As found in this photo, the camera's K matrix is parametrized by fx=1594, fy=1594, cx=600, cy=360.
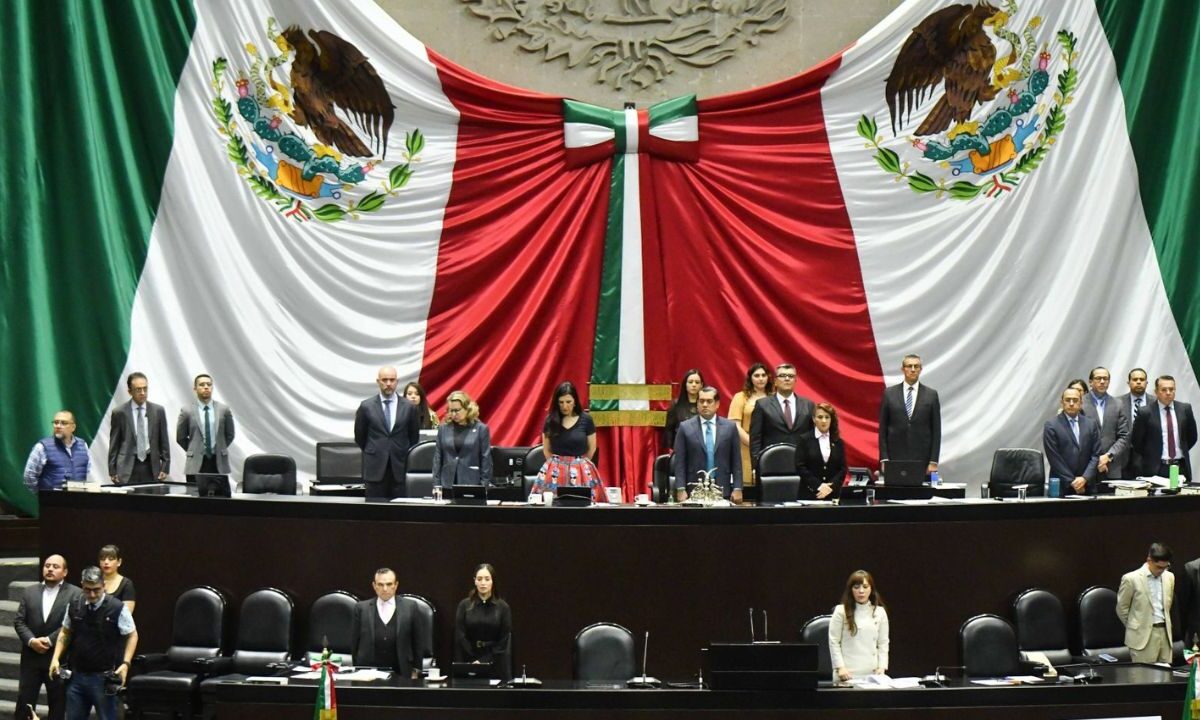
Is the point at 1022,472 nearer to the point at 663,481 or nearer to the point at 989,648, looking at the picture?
the point at 989,648

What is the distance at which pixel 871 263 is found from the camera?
14.2 m

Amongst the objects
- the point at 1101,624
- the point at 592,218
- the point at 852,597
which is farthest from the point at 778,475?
the point at 592,218

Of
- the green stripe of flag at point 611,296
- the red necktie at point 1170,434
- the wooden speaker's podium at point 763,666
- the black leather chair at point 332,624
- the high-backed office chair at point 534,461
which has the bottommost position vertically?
the wooden speaker's podium at point 763,666

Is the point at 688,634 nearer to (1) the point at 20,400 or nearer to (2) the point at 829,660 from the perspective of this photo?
(2) the point at 829,660

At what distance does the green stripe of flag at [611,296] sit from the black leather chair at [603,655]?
4.34m

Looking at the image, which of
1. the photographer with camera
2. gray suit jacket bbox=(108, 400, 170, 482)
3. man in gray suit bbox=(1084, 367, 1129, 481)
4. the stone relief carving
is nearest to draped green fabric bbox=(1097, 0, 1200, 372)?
man in gray suit bbox=(1084, 367, 1129, 481)

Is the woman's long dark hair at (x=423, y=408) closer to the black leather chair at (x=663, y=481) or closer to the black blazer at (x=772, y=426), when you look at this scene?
the black leather chair at (x=663, y=481)

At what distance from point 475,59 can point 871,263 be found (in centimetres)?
406

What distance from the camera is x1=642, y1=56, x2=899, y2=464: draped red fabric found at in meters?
14.1

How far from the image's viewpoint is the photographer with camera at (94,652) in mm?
10148

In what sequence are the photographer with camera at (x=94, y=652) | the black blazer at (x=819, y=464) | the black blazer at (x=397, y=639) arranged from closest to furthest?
1. the black blazer at (x=397, y=639)
2. the photographer with camera at (x=94, y=652)
3. the black blazer at (x=819, y=464)

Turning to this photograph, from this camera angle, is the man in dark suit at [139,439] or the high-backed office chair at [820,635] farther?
the man in dark suit at [139,439]

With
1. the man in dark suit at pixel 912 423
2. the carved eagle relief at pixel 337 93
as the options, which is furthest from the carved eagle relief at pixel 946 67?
the carved eagle relief at pixel 337 93

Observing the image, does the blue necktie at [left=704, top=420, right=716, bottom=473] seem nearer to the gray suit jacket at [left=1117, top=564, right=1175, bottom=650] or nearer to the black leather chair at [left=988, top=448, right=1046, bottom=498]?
the black leather chair at [left=988, top=448, right=1046, bottom=498]
